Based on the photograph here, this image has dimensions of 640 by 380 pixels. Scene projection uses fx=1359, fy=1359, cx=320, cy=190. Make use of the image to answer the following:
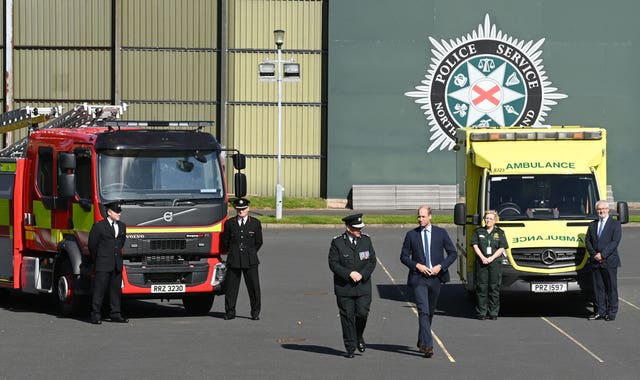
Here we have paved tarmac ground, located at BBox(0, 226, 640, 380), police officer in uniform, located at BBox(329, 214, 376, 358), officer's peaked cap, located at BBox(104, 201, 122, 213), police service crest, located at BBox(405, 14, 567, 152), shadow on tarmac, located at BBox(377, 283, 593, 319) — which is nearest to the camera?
paved tarmac ground, located at BBox(0, 226, 640, 380)

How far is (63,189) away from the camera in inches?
776

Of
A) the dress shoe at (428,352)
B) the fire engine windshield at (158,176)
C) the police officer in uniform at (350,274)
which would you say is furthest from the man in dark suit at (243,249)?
the dress shoe at (428,352)

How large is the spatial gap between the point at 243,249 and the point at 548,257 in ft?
14.7

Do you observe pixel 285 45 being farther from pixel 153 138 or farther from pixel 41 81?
pixel 153 138

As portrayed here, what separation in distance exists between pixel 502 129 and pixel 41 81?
A: 31.5 m

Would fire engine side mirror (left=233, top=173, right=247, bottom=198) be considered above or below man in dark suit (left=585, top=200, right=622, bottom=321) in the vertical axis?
above

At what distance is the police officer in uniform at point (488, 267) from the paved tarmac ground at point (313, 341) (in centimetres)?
23

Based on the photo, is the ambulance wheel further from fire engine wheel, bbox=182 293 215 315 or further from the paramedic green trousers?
the paramedic green trousers

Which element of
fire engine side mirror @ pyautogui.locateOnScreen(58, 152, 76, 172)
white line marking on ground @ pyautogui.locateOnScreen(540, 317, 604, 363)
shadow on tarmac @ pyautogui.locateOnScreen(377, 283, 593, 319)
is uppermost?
fire engine side mirror @ pyautogui.locateOnScreen(58, 152, 76, 172)

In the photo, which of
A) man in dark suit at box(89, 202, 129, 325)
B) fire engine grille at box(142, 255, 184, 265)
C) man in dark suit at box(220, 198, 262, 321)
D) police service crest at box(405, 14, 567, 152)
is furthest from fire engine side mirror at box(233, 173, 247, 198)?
police service crest at box(405, 14, 567, 152)

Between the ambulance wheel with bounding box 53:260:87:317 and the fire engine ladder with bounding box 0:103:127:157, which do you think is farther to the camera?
the fire engine ladder with bounding box 0:103:127:157

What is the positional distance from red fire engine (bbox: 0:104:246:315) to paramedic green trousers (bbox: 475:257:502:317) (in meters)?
3.78

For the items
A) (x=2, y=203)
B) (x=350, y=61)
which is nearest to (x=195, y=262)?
(x=2, y=203)

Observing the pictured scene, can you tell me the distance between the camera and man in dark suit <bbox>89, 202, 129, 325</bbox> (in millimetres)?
18938
